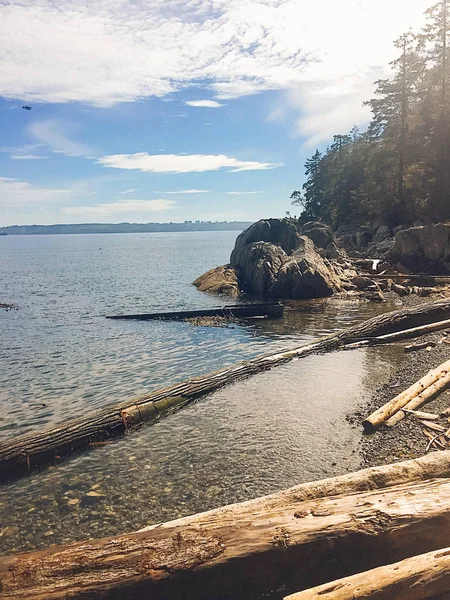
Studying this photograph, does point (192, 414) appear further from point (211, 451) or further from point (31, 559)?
point (31, 559)

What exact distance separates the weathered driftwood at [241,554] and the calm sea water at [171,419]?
292 centimetres

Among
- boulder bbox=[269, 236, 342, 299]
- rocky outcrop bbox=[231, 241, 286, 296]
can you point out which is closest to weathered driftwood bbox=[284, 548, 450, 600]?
boulder bbox=[269, 236, 342, 299]

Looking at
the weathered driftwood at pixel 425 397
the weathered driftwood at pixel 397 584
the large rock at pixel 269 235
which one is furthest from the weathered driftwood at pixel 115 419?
the large rock at pixel 269 235

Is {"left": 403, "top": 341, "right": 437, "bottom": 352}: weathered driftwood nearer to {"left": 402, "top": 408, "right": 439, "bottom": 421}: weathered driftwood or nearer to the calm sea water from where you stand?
the calm sea water

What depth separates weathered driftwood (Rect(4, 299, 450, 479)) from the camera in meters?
9.87

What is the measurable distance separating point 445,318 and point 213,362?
468 inches

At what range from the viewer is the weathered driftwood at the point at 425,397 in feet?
35.2

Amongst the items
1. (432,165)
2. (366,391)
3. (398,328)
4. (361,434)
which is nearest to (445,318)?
(398,328)

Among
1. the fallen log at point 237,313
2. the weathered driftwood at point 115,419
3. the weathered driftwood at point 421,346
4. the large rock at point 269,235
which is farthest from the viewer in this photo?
the large rock at point 269,235

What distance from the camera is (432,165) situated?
49.6m

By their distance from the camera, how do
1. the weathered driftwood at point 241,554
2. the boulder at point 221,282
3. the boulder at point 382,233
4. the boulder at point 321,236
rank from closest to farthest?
the weathered driftwood at point 241,554 < the boulder at point 221,282 < the boulder at point 321,236 < the boulder at point 382,233

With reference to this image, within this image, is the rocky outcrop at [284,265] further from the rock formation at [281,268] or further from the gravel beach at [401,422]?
the gravel beach at [401,422]

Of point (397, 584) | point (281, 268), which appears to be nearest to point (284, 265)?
point (281, 268)

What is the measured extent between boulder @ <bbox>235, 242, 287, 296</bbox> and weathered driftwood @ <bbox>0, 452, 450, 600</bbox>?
3274 centimetres
